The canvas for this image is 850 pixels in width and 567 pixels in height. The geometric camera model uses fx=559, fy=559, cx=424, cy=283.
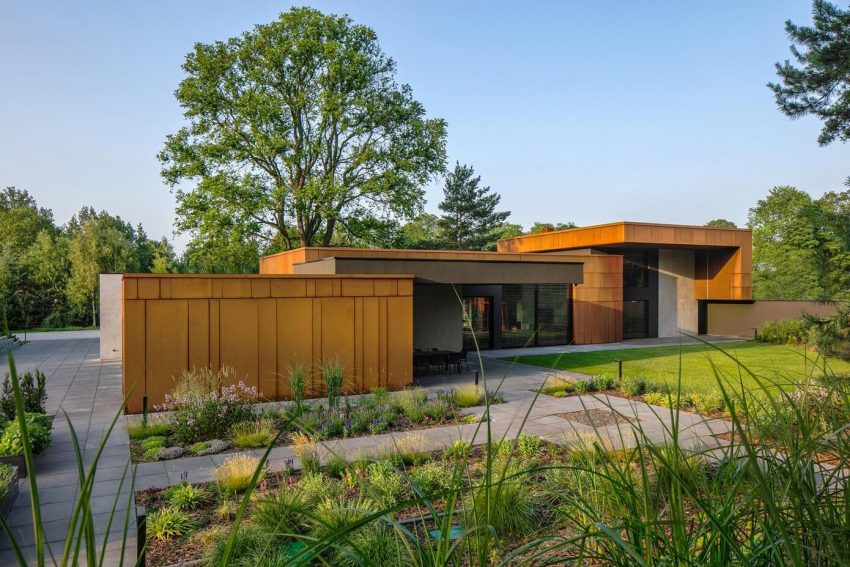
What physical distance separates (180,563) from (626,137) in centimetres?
1737

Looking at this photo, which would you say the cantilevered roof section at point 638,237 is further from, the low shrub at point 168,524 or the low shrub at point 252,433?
the low shrub at point 168,524

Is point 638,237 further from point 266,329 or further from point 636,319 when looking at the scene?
point 266,329

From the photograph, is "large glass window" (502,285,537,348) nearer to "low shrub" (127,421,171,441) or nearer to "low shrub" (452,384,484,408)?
"low shrub" (452,384,484,408)

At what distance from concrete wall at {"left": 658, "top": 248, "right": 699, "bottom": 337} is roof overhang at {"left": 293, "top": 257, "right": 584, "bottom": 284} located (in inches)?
493

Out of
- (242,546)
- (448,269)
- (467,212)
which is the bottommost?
(242,546)

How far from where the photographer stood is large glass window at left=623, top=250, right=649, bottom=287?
84.9ft

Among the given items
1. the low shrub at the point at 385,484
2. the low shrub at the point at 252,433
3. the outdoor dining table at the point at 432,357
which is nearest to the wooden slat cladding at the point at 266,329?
the outdoor dining table at the point at 432,357

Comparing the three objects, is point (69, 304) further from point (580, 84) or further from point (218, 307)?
point (580, 84)

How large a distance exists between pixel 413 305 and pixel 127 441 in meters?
10.4

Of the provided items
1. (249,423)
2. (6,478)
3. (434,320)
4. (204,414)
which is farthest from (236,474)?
(434,320)

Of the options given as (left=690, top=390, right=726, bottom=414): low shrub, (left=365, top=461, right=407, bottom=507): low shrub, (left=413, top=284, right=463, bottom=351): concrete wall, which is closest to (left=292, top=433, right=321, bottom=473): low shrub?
(left=365, top=461, right=407, bottom=507): low shrub

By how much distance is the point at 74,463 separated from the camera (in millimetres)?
7559

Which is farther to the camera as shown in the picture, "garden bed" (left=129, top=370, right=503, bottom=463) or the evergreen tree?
the evergreen tree

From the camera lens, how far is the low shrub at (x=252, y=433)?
8.24m
